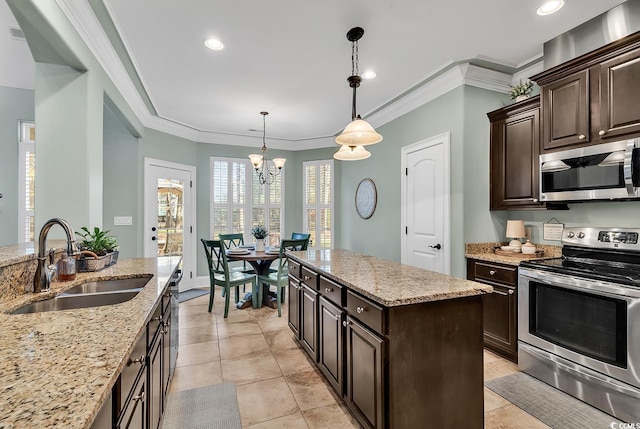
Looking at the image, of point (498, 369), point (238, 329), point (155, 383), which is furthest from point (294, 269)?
point (498, 369)

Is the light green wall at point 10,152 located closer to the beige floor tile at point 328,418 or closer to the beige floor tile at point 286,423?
the beige floor tile at point 286,423

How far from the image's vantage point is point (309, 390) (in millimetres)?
2289

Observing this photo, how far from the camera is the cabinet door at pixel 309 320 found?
7.95 feet

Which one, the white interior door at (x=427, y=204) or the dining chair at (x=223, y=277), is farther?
the dining chair at (x=223, y=277)

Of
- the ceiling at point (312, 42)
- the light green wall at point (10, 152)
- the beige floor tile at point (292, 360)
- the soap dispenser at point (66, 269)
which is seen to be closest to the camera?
the soap dispenser at point (66, 269)

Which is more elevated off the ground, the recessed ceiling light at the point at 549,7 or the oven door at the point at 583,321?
the recessed ceiling light at the point at 549,7

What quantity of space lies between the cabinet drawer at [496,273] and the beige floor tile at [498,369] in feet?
2.27

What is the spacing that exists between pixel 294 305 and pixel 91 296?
1694 millimetres

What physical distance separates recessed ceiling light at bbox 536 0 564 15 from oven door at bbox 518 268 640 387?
1.95 m

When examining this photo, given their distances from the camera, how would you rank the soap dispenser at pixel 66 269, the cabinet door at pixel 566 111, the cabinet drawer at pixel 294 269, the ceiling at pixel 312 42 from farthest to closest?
the cabinet drawer at pixel 294 269, the cabinet door at pixel 566 111, the ceiling at pixel 312 42, the soap dispenser at pixel 66 269

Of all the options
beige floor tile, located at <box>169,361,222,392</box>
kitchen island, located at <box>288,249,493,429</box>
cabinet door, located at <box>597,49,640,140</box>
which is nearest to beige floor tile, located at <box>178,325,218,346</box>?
beige floor tile, located at <box>169,361,222,392</box>

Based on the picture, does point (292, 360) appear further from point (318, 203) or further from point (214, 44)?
point (318, 203)

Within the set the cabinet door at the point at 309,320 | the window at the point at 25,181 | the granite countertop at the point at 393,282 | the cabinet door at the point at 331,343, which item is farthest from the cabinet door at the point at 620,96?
the window at the point at 25,181

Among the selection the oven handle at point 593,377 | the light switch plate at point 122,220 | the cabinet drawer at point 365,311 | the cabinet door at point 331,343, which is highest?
the light switch plate at point 122,220
